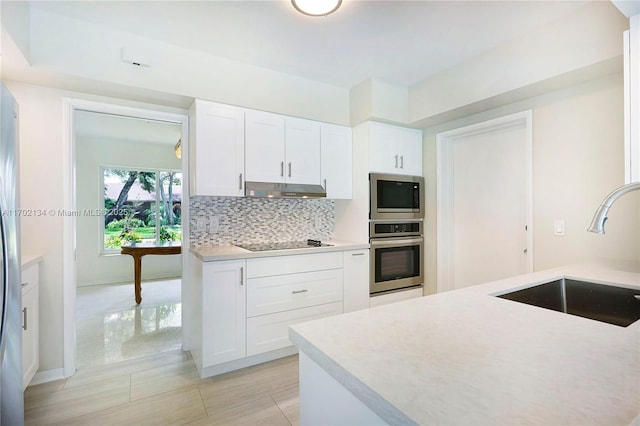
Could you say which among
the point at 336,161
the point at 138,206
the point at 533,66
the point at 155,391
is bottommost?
the point at 155,391

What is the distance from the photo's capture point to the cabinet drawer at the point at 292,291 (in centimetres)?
251

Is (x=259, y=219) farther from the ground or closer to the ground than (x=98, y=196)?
closer to the ground

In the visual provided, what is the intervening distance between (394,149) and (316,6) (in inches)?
68.2

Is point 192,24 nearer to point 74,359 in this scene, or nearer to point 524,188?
point 74,359

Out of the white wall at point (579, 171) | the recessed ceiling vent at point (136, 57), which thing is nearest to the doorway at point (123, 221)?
the recessed ceiling vent at point (136, 57)

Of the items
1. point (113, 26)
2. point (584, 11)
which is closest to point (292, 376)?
point (113, 26)

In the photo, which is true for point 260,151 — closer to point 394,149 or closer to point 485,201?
point 394,149

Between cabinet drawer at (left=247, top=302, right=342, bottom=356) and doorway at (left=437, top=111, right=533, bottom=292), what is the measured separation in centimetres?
162

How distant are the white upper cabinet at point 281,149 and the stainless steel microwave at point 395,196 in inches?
24.0

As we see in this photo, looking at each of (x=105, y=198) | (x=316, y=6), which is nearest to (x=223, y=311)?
(x=316, y=6)

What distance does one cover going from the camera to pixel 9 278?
129 centimetres

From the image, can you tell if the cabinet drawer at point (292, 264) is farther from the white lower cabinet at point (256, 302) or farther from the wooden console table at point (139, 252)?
the wooden console table at point (139, 252)

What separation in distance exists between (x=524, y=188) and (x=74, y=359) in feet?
12.9

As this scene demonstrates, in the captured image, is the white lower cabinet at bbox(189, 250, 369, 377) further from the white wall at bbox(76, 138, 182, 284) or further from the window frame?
the white wall at bbox(76, 138, 182, 284)
